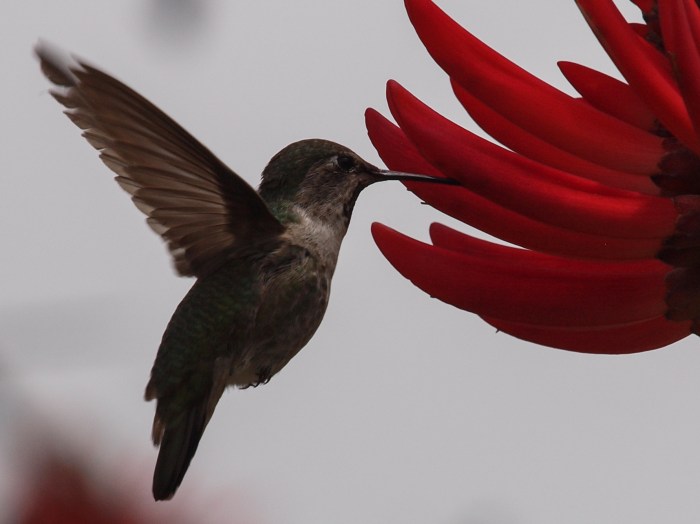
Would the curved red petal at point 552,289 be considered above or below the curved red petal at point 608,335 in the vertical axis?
above

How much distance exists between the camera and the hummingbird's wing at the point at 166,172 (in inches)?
71.0

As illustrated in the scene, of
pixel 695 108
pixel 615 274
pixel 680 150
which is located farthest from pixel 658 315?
pixel 695 108

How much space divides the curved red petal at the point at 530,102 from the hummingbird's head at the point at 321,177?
0.80m

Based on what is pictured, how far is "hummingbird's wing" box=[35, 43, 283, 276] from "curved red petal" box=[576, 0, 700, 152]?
758 millimetres

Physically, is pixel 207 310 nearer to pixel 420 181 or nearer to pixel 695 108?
pixel 420 181

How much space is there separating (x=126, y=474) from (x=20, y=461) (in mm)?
216

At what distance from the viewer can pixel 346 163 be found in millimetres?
2217

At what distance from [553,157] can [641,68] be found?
0.14 m

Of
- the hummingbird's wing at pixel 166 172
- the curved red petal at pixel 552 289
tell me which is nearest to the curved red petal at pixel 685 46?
the curved red petal at pixel 552 289

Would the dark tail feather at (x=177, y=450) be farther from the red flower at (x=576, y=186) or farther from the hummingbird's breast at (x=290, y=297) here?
the red flower at (x=576, y=186)

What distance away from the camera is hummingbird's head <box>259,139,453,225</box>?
2.21 m

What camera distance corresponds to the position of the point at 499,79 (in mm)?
1288

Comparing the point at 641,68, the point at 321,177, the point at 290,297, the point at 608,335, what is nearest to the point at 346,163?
the point at 321,177

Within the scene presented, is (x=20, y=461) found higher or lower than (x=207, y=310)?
lower
